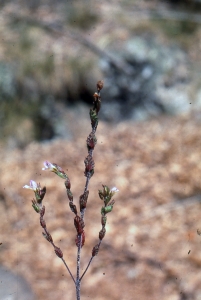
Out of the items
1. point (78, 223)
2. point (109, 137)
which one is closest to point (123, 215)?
point (109, 137)

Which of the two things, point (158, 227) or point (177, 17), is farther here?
point (177, 17)

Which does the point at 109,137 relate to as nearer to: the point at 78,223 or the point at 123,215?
the point at 123,215

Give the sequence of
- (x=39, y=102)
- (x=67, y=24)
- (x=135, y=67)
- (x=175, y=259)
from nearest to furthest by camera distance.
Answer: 1. (x=175, y=259)
2. (x=39, y=102)
3. (x=135, y=67)
4. (x=67, y=24)

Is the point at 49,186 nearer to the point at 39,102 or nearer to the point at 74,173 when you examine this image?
the point at 74,173

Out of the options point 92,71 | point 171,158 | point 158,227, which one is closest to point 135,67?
point 92,71

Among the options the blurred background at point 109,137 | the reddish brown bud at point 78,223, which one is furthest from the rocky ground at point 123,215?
the reddish brown bud at point 78,223

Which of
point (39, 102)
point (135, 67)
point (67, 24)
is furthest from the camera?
point (67, 24)

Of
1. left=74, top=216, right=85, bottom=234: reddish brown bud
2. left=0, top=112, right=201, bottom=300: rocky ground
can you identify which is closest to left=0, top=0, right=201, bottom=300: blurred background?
left=0, top=112, right=201, bottom=300: rocky ground

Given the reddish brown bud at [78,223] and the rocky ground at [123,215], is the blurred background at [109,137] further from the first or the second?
the reddish brown bud at [78,223]
